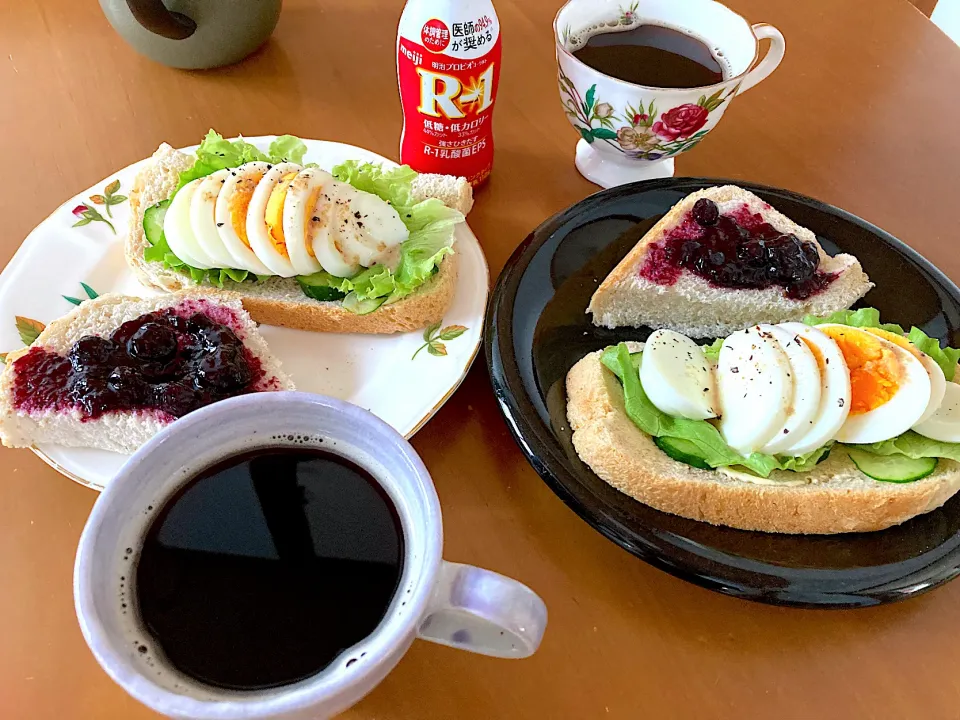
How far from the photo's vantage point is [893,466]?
1.30 metres

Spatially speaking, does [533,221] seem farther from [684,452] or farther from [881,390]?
[881,390]

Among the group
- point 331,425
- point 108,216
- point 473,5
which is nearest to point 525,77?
point 473,5

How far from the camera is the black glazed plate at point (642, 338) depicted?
1.15 metres

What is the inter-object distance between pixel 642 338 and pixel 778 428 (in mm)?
421

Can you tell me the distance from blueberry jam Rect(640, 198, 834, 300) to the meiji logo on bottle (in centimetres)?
67

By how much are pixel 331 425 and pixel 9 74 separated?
75.0 inches

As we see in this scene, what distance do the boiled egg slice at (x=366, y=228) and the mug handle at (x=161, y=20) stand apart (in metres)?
0.73

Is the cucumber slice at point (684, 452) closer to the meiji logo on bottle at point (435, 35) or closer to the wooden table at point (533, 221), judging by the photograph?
the wooden table at point (533, 221)

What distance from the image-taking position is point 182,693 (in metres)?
0.77

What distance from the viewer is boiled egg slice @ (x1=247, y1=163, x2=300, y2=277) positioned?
149cm

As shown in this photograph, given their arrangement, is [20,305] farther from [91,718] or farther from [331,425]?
[331,425]

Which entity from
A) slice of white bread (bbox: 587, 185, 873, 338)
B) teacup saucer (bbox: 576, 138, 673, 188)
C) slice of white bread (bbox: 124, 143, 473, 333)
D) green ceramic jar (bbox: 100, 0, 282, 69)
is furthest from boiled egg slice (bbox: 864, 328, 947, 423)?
green ceramic jar (bbox: 100, 0, 282, 69)

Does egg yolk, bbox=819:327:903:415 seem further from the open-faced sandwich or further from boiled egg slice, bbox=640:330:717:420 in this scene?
boiled egg slice, bbox=640:330:717:420

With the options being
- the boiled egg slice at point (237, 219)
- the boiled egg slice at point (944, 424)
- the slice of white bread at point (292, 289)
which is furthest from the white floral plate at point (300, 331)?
the boiled egg slice at point (944, 424)
